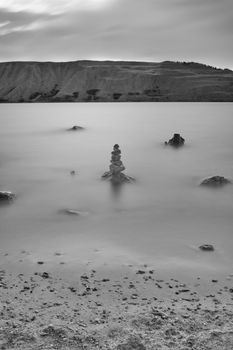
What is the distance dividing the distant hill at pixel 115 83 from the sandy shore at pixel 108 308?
129 meters

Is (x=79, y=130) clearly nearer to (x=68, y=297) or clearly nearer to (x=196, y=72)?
(x=68, y=297)

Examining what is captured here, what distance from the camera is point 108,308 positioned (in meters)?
8.03

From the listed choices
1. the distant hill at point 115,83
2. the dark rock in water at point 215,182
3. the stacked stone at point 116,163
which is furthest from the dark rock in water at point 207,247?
the distant hill at point 115,83

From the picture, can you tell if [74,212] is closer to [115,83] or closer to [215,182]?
[215,182]

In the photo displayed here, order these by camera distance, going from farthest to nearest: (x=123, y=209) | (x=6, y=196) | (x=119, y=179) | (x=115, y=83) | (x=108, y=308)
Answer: (x=115, y=83), (x=119, y=179), (x=6, y=196), (x=123, y=209), (x=108, y=308)

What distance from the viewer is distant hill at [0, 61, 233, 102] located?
145 m

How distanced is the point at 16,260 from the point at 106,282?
2446mm

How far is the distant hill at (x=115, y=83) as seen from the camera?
475 feet

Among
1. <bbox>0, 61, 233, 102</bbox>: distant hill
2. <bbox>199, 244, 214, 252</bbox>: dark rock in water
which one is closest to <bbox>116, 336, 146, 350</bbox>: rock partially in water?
<bbox>199, 244, 214, 252</bbox>: dark rock in water

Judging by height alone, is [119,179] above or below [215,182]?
below

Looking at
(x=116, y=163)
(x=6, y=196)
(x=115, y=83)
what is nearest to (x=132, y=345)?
(x=6, y=196)

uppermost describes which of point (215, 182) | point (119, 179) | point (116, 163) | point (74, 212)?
point (116, 163)

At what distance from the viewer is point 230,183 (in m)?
19.6

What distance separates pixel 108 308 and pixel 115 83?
15857 centimetres
